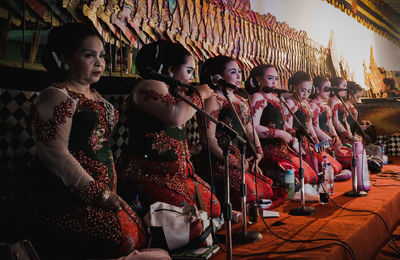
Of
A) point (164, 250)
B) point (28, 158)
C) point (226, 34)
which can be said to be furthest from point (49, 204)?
point (226, 34)

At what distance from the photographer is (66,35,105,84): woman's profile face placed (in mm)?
1971

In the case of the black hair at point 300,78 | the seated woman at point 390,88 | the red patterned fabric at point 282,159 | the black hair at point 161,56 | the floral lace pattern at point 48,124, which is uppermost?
the seated woman at point 390,88

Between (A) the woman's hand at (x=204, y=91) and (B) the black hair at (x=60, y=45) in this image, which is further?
(A) the woman's hand at (x=204, y=91)

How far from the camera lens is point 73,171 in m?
1.74

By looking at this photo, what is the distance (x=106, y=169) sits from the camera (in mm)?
1953

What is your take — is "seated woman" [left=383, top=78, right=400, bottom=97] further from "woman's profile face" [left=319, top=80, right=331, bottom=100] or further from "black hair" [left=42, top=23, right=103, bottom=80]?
"black hair" [left=42, top=23, right=103, bottom=80]

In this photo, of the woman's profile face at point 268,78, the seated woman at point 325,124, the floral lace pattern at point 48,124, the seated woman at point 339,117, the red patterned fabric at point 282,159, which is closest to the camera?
the floral lace pattern at point 48,124

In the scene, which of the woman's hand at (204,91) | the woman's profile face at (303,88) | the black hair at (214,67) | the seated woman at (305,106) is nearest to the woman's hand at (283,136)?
the seated woman at (305,106)

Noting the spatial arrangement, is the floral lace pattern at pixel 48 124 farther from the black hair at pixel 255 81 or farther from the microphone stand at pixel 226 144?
the black hair at pixel 255 81

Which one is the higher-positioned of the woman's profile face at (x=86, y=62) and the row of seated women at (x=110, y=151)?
the woman's profile face at (x=86, y=62)

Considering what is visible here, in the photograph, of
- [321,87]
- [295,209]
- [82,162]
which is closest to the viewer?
[82,162]

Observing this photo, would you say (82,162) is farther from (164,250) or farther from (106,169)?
(164,250)

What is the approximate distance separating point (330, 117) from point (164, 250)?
4204 millimetres

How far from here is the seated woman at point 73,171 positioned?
5.73 ft
